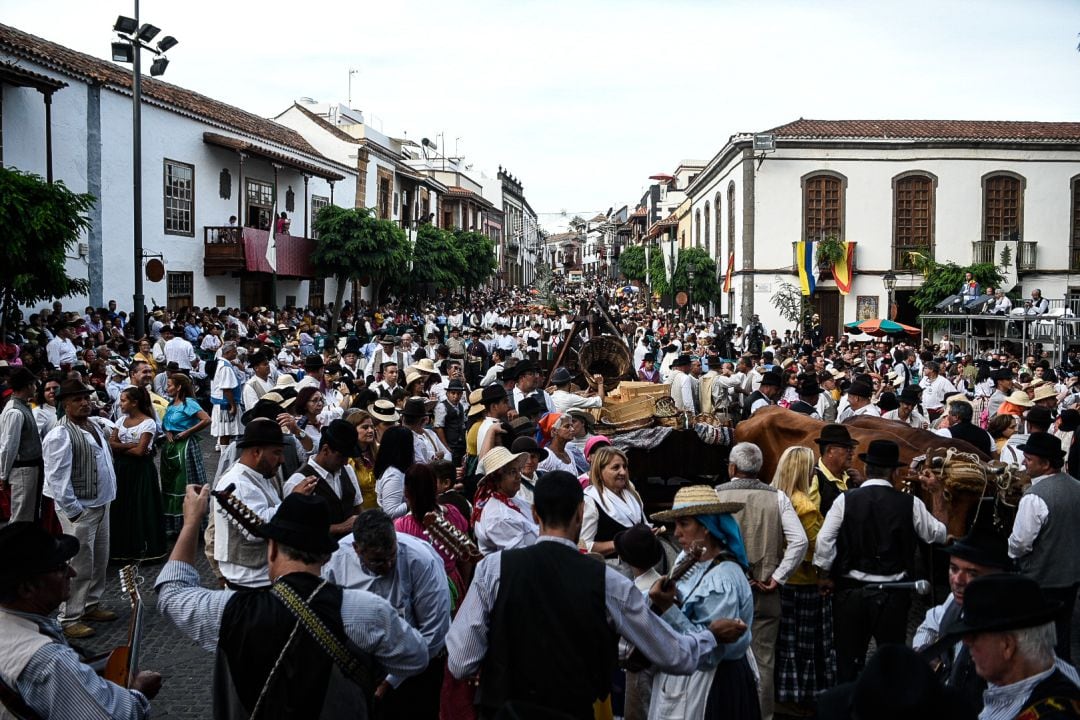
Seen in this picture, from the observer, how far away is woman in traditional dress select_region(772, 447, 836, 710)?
18.7 ft

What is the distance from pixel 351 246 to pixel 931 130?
76.6 feet

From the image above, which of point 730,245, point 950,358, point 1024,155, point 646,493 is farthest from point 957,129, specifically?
point 646,493

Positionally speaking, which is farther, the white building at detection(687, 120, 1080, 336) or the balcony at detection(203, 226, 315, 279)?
the white building at detection(687, 120, 1080, 336)

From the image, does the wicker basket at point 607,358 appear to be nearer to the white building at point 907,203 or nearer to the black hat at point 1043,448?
the black hat at point 1043,448

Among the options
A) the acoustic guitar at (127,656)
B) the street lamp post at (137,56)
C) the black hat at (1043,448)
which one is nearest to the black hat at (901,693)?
the acoustic guitar at (127,656)

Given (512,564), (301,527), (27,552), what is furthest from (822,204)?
(27,552)

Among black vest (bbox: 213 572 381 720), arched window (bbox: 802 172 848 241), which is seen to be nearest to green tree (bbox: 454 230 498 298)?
arched window (bbox: 802 172 848 241)

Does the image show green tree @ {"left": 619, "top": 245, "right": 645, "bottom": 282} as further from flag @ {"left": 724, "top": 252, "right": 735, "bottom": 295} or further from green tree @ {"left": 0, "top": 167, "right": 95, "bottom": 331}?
green tree @ {"left": 0, "top": 167, "right": 95, "bottom": 331}

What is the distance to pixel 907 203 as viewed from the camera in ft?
119

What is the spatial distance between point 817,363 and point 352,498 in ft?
38.6

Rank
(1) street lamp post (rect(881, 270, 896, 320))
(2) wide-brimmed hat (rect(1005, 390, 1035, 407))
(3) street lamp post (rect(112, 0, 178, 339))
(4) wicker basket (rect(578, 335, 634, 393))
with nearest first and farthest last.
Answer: (2) wide-brimmed hat (rect(1005, 390, 1035, 407)) → (4) wicker basket (rect(578, 335, 634, 393)) → (3) street lamp post (rect(112, 0, 178, 339)) → (1) street lamp post (rect(881, 270, 896, 320))

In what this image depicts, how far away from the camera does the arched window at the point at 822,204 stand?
119ft

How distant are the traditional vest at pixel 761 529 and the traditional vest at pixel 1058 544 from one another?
1.56 metres

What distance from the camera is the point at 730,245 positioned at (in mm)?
39500
